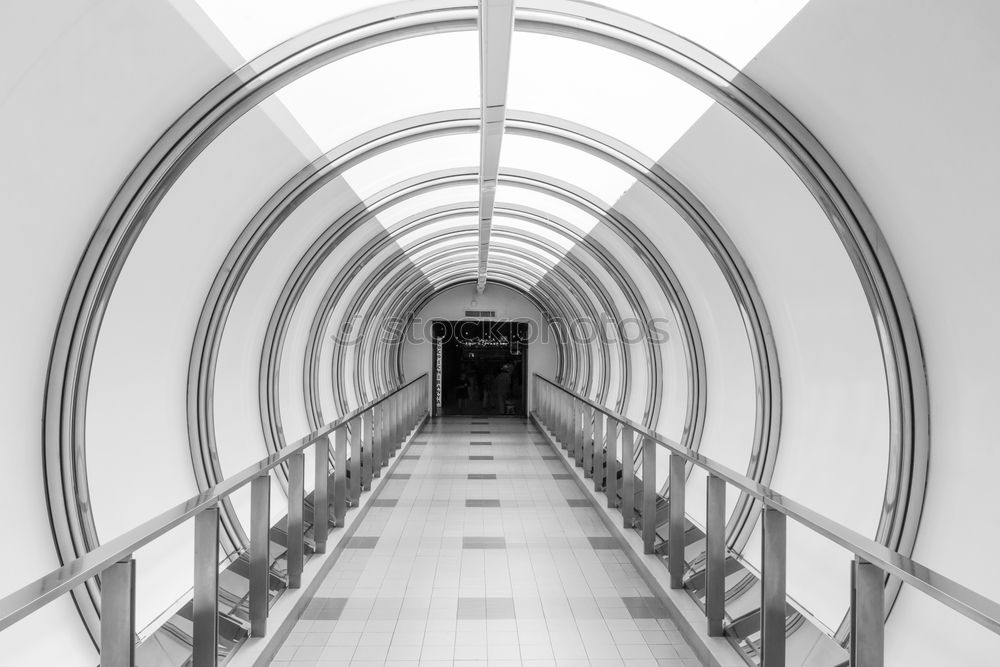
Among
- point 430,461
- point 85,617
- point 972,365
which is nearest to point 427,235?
point 430,461

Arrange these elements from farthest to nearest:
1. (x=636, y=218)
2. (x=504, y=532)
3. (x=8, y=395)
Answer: (x=636, y=218)
(x=504, y=532)
(x=8, y=395)

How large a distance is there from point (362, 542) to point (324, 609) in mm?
1654

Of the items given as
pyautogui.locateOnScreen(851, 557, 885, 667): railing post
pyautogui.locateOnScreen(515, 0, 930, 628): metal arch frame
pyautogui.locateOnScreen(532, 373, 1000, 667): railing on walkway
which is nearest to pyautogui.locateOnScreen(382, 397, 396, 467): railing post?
pyautogui.locateOnScreen(532, 373, 1000, 667): railing on walkway

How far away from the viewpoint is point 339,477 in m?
6.12

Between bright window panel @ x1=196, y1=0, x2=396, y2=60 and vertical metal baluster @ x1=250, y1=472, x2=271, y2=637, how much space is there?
196 centimetres

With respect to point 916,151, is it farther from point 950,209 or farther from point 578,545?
point 578,545

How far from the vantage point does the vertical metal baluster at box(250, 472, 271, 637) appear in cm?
366

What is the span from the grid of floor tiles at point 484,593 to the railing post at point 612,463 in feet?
0.89

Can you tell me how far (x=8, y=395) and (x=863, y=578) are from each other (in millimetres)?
3337

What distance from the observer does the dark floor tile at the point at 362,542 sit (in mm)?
6086

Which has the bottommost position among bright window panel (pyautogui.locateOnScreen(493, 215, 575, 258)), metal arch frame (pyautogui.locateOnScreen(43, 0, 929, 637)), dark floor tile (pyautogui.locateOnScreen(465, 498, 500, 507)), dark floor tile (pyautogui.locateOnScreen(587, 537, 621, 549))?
dark floor tile (pyautogui.locateOnScreen(465, 498, 500, 507))

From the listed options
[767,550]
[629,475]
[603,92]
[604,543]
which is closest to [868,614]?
[767,550]

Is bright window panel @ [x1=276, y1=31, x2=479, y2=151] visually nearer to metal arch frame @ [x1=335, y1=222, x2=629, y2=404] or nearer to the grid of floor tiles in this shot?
the grid of floor tiles

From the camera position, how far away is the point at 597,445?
25.4ft
